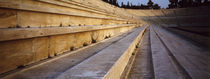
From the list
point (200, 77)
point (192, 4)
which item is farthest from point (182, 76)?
point (192, 4)

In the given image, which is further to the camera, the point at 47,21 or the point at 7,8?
the point at 47,21

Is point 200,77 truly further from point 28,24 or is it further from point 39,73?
point 28,24

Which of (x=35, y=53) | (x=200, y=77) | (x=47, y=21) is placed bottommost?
(x=200, y=77)

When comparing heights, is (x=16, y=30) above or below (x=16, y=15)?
below

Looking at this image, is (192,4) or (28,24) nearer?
(28,24)

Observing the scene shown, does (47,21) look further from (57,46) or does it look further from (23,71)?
(23,71)

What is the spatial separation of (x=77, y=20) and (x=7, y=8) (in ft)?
4.62

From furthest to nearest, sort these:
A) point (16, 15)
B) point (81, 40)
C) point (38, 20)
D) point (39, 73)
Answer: point (81, 40) → point (38, 20) → point (16, 15) → point (39, 73)

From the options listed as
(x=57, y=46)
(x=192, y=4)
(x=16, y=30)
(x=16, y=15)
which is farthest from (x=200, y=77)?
(x=192, y=4)

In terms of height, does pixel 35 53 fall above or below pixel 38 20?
below

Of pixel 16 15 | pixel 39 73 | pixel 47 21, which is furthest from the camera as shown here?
pixel 47 21

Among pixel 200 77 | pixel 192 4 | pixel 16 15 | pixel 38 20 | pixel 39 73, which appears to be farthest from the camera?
pixel 192 4

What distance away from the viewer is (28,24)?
54.9 inches

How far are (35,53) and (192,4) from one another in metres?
62.9
